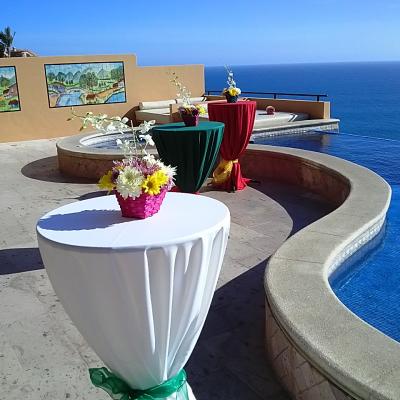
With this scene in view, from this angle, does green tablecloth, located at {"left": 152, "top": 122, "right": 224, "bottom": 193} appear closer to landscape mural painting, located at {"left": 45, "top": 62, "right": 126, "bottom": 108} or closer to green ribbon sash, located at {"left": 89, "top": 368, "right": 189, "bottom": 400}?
green ribbon sash, located at {"left": 89, "top": 368, "right": 189, "bottom": 400}

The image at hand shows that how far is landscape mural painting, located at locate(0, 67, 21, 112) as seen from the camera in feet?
48.1

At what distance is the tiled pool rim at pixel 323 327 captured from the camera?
232 cm

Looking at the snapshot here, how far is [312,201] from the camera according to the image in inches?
280

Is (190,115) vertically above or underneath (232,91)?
underneath

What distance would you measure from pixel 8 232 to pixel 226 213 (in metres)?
4.58

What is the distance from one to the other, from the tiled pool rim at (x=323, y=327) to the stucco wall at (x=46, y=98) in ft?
41.5

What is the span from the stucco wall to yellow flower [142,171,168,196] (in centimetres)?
1402

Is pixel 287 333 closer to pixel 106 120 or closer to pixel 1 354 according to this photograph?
pixel 106 120

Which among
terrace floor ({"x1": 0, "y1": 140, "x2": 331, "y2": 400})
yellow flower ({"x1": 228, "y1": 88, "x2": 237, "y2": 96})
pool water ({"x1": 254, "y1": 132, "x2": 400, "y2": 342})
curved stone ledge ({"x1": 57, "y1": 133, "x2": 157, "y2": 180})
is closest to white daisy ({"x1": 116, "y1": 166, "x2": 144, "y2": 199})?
terrace floor ({"x1": 0, "y1": 140, "x2": 331, "y2": 400})

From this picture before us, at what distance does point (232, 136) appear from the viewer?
755 cm

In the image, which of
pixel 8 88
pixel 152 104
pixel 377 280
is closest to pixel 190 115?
pixel 377 280

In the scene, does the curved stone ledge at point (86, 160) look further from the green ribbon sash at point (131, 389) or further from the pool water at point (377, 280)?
the green ribbon sash at point (131, 389)

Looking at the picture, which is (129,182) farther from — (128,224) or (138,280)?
(138,280)

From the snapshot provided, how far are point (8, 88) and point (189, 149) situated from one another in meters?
10.8
